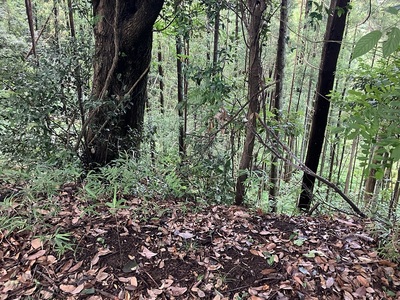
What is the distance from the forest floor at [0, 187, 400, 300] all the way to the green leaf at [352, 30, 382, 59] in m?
1.39

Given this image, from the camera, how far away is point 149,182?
2.99m

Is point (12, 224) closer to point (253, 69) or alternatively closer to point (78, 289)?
point (78, 289)

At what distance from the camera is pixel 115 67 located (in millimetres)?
3287

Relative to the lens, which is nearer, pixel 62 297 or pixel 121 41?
pixel 62 297

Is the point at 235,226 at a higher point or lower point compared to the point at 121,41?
lower

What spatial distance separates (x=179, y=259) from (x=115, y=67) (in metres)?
2.47

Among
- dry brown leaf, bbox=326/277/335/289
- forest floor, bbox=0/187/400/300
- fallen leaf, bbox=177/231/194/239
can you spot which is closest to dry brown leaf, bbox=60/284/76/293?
forest floor, bbox=0/187/400/300

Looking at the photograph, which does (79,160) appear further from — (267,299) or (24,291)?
(267,299)

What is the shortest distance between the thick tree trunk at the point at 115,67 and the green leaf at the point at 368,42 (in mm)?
2645

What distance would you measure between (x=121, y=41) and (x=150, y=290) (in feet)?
9.31

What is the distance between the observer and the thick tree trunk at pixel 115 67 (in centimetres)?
314

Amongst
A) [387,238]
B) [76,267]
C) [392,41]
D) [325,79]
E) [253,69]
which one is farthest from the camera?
[325,79]

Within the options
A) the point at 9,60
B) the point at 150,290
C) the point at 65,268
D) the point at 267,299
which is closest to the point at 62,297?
the point at 65,268

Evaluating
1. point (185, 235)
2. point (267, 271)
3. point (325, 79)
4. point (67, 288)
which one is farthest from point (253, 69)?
point (67, 288)
